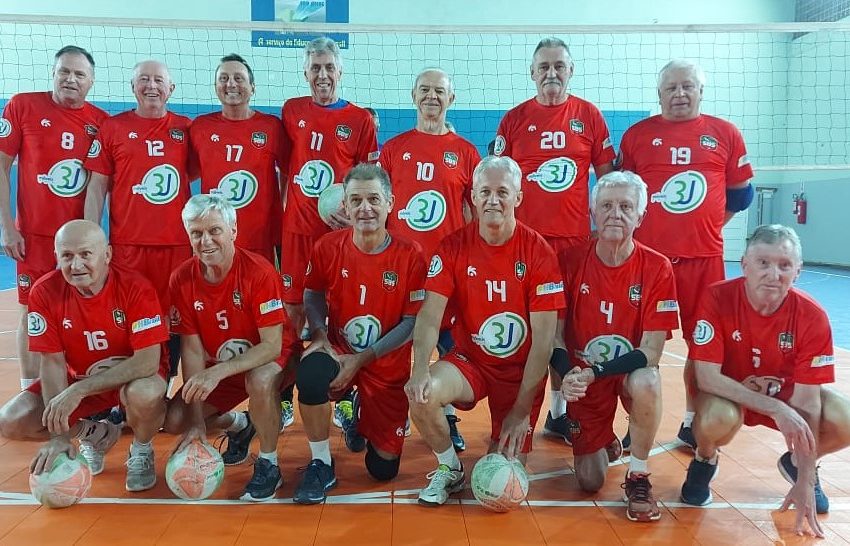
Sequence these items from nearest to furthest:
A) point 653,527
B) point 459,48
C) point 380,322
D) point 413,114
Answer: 1. point 653,527
2. point 380,322
3. point 459,48
4. point 413,114

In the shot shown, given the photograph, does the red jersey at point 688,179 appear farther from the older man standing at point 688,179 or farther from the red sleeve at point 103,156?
the red sleeve at point 103,156

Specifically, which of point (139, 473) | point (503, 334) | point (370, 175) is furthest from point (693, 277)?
point (139, 473)

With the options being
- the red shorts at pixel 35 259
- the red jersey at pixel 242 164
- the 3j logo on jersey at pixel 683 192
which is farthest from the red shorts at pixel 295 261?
the 3j logo on jersey at pixel 683 192

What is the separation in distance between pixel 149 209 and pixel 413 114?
1079cm

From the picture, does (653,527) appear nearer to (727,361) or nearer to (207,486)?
(727,361)

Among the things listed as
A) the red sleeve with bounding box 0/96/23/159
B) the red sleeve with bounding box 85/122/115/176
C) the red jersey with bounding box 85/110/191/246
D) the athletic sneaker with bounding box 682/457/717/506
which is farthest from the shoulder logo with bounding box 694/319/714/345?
the red sleeve with bounding box 0/96/23/159

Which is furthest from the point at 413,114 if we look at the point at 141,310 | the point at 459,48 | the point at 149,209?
the point at 141,310

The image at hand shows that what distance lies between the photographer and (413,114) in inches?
568

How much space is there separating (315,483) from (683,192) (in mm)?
2762

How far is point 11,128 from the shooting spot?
4352 millimetres

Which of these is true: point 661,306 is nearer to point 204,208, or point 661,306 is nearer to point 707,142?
point 707,142

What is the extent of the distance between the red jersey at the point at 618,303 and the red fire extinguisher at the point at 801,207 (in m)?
15.7

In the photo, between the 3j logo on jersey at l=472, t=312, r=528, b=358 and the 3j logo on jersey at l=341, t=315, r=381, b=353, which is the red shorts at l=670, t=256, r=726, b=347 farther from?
the 3j logo on jersey at l=341, t=315, r=381, b=353

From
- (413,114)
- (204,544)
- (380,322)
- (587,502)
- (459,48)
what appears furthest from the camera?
(413,114)
